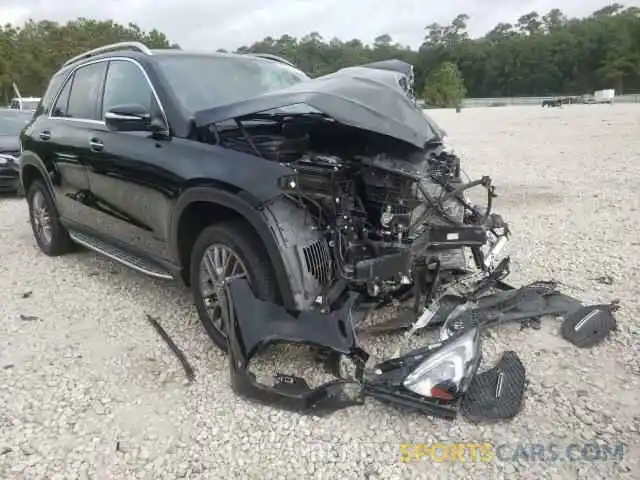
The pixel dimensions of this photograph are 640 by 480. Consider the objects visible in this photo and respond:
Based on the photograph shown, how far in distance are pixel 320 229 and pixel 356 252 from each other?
0.78 ft

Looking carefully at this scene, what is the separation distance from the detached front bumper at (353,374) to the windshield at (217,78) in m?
1.49

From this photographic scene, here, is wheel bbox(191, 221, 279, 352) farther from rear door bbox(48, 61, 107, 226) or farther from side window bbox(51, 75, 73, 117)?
side window bbox(51, 75, 73, 117)

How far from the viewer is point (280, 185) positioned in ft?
10.3

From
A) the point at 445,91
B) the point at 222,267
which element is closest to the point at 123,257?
the point at 222,267

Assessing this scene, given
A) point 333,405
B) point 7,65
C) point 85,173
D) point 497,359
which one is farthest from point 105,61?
point 7,65

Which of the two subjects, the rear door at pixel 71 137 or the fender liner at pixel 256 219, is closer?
the fender liner at pixel 256 219

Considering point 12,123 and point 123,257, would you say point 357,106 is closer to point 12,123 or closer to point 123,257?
point 123,257

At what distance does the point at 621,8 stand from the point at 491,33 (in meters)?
26.2

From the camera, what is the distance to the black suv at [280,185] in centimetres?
320

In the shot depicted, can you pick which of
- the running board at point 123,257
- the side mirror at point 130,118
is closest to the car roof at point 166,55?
the side mirror at point 130,118

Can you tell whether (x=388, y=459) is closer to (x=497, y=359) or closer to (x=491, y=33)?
(x=497, y=359)

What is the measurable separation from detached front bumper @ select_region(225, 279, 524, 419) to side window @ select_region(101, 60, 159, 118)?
64.8 inches

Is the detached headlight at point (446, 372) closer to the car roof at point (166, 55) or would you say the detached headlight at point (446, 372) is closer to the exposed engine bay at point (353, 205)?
the exposed engine bay at point (353, 205)

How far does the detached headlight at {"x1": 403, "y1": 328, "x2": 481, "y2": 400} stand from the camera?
2875mm
